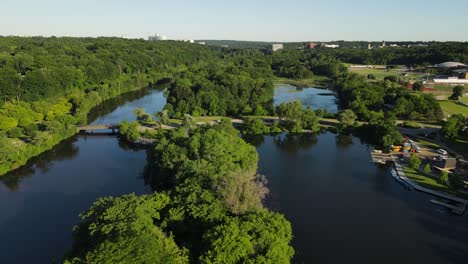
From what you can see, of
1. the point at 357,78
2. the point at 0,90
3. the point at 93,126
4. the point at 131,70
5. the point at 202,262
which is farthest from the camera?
the point at 131,70

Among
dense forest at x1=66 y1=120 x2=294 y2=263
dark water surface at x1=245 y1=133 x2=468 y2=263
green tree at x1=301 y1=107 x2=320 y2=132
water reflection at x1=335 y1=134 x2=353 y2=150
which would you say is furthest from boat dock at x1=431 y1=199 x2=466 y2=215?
green tree at x1=301 y1=107 x2=320 y2=132

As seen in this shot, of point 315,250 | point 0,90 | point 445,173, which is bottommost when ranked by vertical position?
point 315,250

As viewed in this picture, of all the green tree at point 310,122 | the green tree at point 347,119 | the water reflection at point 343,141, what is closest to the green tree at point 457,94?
the green tree at point 347,119

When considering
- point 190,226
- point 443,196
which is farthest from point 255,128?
point 190,226

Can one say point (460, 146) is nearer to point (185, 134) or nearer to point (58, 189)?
point (185, 134)

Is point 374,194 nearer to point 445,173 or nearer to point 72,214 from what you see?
point 445,173

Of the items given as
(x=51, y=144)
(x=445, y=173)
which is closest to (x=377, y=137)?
(x=445, y=173)

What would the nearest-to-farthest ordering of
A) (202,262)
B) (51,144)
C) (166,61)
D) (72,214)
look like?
(202,262), (72,214), (51,144), (166,61)
